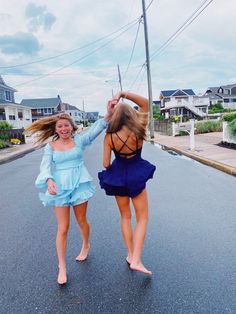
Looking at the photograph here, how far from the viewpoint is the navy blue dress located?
10.0ft

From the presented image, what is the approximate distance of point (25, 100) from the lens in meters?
75.2

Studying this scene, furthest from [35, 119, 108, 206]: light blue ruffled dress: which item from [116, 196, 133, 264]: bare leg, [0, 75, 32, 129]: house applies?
[0, 75, 32, 129]: house

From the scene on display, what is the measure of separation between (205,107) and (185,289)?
2695 inches

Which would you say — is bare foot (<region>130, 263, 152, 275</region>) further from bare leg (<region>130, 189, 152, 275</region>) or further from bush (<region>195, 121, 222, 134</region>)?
bush (<region>195, 121, 222, 134</region>)

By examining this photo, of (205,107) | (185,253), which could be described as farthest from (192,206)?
(205,107)

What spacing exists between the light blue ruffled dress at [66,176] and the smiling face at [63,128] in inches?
6.1

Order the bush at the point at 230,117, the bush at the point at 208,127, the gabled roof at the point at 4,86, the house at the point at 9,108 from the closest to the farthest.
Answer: the bush at the point at 230,117 → the bush at the point at 208,127 → the house at the point at 9,108 → the gabled roof at the point at 4,86

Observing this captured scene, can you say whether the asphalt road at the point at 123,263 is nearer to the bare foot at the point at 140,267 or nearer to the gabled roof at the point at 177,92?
the bare foot at the point at 140,267

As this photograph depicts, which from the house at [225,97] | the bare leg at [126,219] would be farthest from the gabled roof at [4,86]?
the house at [225,97]

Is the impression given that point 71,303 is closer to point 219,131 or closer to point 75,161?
point 75,161

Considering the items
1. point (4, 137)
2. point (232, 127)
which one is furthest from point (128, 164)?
point (4, 137)

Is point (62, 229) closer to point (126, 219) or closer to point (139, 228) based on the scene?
point (126, 219)

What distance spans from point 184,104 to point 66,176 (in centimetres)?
5779

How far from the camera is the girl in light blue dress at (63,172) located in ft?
9.95
